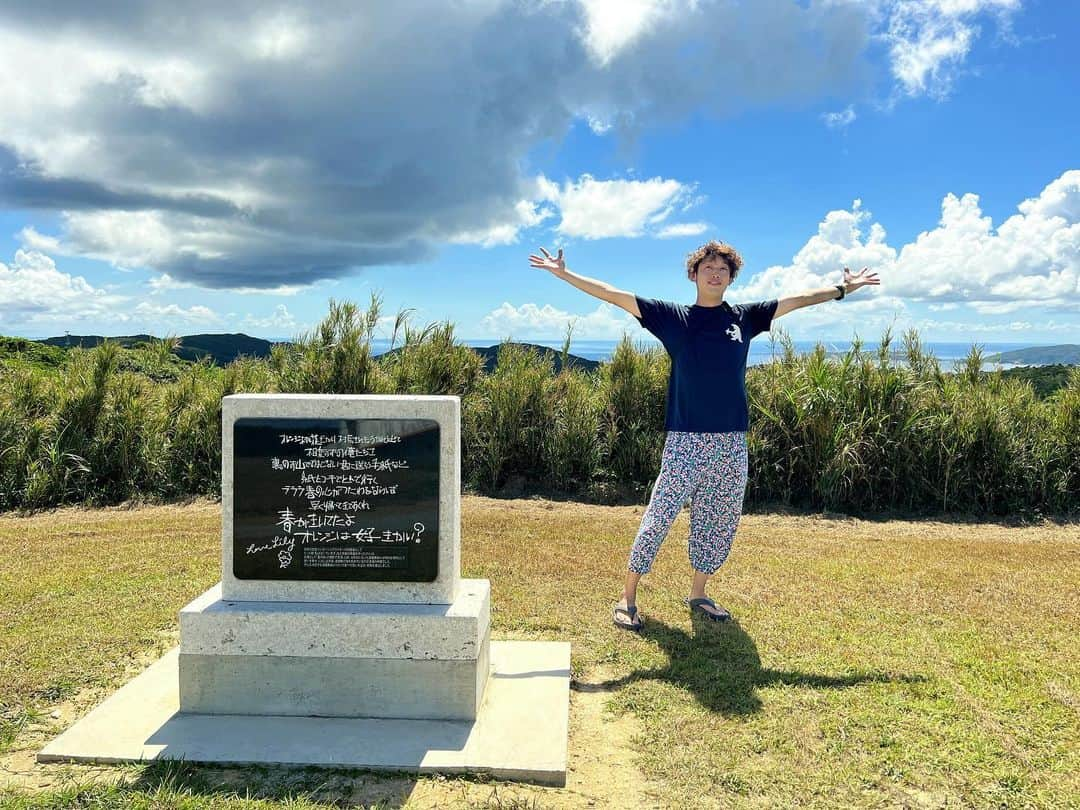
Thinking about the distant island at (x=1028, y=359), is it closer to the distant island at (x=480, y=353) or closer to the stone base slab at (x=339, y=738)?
the distant island at (x=480, y=353)

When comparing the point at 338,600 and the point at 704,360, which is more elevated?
the point at 704,360

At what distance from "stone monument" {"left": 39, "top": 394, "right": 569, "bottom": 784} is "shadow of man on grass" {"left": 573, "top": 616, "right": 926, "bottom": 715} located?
0.69 meters

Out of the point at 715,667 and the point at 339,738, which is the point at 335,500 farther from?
the point at 715,667

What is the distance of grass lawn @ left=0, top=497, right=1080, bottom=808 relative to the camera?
340 centimetres

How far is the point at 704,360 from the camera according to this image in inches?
192

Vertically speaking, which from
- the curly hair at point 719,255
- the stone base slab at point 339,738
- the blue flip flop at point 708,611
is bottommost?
the stone base slab at point 339,738

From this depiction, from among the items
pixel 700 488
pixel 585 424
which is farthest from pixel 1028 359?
pixel 700 488

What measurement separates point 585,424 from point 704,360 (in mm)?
5315

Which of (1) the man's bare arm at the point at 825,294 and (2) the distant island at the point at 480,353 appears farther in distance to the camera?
(2) the distant island at the point at 480,353

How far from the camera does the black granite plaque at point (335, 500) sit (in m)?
4.09

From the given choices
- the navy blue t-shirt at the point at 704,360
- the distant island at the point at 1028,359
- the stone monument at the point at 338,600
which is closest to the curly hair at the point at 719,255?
the navy blue t-shirt at the point at 704,360

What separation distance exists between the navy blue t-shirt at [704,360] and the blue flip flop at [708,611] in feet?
4.29

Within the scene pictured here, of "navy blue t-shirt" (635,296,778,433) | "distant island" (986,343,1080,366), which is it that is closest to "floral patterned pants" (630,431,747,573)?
"navy blue t-shirt" (635,296,778,433)

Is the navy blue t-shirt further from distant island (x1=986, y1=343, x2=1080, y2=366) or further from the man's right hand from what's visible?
distant island (x1=986, y1=343, x2=1080, y2=366)
